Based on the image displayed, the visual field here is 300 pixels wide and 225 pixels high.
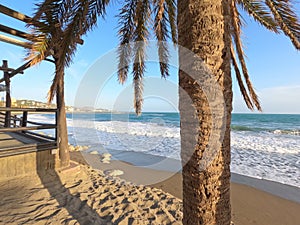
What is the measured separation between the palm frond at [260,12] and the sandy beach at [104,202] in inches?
139

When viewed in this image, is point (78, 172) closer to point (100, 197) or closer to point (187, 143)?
point (100, 197)

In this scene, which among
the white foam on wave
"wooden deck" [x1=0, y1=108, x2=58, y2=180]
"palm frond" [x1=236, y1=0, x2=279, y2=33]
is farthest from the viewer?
the white foam on wave

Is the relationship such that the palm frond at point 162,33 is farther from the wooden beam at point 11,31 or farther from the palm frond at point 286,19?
the wooden beam at point 11,31

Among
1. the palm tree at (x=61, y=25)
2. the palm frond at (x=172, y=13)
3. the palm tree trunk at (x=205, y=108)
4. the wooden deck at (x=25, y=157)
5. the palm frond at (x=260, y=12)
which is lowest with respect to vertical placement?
the wooden deck at (x=25, y=157)

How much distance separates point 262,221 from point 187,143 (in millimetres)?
2889

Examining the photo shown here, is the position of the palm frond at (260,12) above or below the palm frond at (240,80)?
above

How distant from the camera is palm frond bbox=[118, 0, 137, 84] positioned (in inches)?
139

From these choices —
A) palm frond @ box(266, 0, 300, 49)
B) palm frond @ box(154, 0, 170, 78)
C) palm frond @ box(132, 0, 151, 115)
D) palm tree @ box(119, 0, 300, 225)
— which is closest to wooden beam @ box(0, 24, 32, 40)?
palm frond @ box(132, 0, 151, 115)

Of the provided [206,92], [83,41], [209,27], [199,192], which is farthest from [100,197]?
[83,41]

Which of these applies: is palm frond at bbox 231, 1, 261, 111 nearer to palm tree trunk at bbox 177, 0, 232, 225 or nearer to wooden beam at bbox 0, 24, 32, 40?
palm tree trunk at bbox 177, 0, 232, 225

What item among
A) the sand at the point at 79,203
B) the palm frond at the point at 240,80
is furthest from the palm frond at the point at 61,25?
the palm frond at the point at 240,80

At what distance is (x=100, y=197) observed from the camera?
10.3 feet

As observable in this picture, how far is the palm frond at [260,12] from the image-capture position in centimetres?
301

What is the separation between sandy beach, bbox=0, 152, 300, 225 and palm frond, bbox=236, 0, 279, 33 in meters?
3.53
